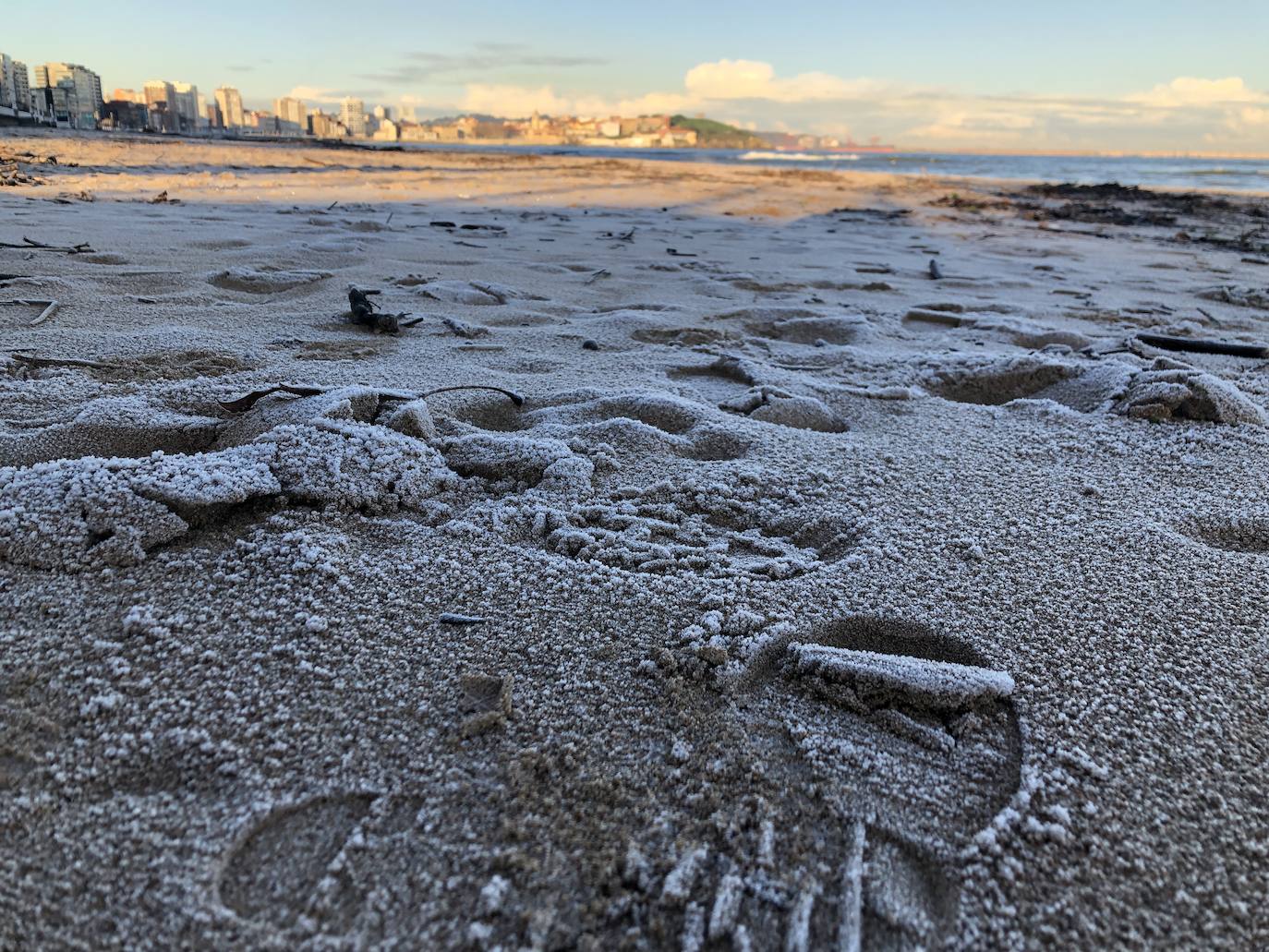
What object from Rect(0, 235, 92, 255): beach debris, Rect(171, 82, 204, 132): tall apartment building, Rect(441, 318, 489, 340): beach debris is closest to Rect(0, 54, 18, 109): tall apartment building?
Rect(171, 82, 204, 132): tall apartment building

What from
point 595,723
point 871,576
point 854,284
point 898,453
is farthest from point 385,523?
point 854,284

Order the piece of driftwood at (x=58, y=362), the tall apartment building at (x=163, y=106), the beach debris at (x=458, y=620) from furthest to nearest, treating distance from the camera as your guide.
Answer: the tall apartment building at (x=163, y=106) < the piece of driftwood at (x=58, y=362) < the beach debris at (x=458, y=620)

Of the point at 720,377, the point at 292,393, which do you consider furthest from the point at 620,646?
the point at 720,377

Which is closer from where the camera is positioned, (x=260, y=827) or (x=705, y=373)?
(x=260, y=827)

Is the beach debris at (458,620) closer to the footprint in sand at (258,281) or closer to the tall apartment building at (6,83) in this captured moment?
the footprint in sand at (258,281)

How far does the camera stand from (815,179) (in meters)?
12.0

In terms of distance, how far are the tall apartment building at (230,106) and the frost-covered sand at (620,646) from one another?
1842 inches

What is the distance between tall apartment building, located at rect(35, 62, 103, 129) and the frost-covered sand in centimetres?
2580

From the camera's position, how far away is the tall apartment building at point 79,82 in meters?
22.6

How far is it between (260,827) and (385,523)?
53 centimetres

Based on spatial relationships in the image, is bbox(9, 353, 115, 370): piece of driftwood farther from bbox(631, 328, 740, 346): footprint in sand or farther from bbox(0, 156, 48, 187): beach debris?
bbox(0, 156, 48, 187): beach debris

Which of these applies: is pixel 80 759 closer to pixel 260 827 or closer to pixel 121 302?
pixel 260 827

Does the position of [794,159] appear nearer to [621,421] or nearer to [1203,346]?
[1203,346]

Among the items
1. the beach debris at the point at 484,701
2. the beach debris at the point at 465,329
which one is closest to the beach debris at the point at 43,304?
the beach debris at the point at 465,329
